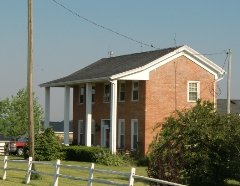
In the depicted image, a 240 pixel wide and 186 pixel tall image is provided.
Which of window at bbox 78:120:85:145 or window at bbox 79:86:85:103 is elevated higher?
window at bbox 79:86:85:103

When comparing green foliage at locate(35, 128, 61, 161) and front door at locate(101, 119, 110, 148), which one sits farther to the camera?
front door at locate(101, 119, 110, 148)

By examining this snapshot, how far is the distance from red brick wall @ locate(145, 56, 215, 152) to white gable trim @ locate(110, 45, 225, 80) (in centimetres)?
26

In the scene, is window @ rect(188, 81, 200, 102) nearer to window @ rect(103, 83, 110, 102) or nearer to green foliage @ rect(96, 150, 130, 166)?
window @ rect(103, 83, 110, 102)

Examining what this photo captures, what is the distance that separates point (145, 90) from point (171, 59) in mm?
2627

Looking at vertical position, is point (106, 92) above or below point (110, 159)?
above

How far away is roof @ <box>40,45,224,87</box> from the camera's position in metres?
39.8

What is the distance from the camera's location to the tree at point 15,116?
213ft

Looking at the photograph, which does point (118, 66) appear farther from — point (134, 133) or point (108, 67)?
point (134, 133)

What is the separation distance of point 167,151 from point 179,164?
96cm

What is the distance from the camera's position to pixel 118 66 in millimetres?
43844

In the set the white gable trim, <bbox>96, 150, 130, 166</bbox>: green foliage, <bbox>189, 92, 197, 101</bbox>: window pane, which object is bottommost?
<bbox>96, 150, 130, 166</bbox>: green foliage

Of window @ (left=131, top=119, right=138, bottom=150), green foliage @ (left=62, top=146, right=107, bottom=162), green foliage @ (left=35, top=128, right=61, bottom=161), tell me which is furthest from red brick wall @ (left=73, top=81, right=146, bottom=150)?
green foliage @ (left=35, top=128, right=61, bottom=161)

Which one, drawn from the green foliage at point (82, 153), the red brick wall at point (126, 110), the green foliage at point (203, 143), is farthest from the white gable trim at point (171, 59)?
the green foliage at point (203, 143)

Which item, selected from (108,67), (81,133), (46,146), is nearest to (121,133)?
(108,67)
